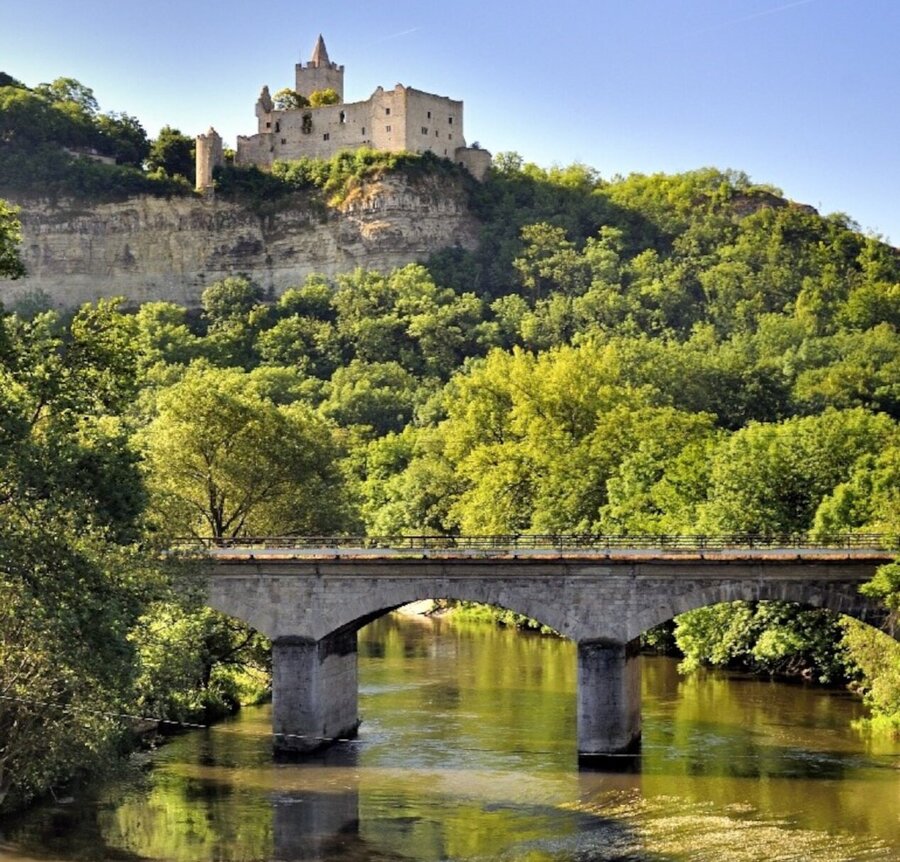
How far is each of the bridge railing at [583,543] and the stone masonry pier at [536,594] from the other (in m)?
0.54

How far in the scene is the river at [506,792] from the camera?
140 ft

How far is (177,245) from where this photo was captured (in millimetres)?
159125

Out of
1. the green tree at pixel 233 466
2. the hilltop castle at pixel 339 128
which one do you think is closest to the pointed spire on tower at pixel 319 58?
the hilltop castle at pixel 339 128

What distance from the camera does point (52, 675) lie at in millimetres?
40000

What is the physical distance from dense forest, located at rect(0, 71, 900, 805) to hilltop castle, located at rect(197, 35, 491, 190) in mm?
1997

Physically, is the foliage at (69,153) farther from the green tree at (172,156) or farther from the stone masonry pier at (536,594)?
the stone masonry pier at (536,594)

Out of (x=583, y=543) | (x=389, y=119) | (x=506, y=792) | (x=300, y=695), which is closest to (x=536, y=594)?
(x=583, y=543)

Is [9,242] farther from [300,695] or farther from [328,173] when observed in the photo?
[328,173]

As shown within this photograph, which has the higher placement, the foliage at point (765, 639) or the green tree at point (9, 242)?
the green tree at point (9, 242)

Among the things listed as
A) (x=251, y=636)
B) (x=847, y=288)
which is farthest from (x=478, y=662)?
(x=847, y=288)

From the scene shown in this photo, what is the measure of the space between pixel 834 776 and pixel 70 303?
395 ft

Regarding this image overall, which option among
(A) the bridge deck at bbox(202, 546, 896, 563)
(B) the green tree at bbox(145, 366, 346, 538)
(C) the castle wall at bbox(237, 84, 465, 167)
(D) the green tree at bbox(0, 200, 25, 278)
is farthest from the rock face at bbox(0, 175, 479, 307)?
(D) the green tree at bbox(0, 200, 25, 278)

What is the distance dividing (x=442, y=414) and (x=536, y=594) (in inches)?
2716

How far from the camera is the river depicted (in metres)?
42.5
